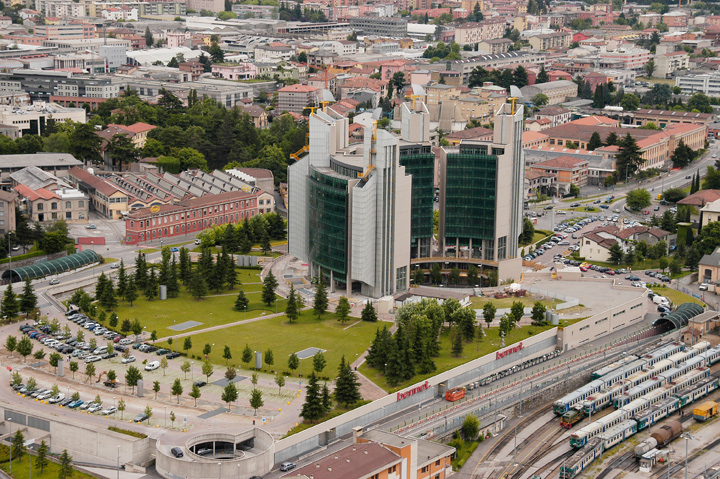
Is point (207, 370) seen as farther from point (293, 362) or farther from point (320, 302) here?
point (320, 302)

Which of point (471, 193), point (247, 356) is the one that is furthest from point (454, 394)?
point (471, 193)

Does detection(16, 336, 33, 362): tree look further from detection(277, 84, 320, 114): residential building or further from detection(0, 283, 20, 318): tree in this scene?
detection(277, 84, 320, 114): residential building

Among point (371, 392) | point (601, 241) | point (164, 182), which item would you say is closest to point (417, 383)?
point (371, 392)

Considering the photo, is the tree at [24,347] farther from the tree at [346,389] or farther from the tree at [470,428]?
the tree at [470,428]

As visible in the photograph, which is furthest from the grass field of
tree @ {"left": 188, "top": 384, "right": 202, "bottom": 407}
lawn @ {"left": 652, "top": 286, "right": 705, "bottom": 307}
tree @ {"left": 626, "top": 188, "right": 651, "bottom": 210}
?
tree @ {"left": 626, "top": 188, "right": 651, "bottom": 210}

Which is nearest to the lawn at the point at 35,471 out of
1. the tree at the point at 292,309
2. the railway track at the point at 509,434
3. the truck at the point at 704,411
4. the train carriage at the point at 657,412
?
the railway track at the point at 509,434

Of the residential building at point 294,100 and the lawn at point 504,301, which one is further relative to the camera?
the residential building at point 294,100

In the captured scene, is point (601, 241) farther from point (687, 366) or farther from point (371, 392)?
point (371, 392)
